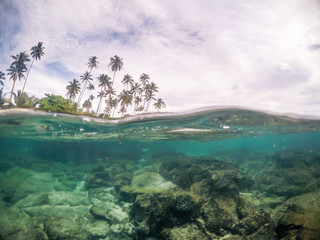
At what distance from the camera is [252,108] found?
1431 cm

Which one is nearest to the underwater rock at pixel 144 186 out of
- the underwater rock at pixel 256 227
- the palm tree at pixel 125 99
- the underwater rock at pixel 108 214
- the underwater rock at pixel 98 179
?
the underwater rock at pixel 108 214

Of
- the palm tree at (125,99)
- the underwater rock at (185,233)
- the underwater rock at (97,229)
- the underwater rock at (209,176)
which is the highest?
the palm tree at (125,99)

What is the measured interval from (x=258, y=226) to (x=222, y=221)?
62.3 inches

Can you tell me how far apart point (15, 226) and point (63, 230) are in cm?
299

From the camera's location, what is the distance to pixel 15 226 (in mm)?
9336

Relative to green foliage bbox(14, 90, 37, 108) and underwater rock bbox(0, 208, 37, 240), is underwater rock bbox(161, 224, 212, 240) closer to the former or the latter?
underwater rock bbox(0, 208, 37, 240)

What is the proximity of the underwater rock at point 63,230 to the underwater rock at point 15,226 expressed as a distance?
0.86 meters

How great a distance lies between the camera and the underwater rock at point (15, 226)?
28.8ft

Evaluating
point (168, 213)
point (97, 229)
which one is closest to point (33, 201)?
point (97, 229)

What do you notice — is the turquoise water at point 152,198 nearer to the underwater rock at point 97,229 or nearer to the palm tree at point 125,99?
the underwater rock at point 97,229

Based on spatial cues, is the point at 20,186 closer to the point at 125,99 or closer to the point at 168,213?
the point at 168,213

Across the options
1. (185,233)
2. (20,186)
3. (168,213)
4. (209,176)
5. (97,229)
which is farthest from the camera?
(20,186)

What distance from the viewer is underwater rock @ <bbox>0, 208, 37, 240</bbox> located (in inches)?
345

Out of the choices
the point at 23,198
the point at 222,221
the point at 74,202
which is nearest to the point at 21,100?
the point at 23,198
